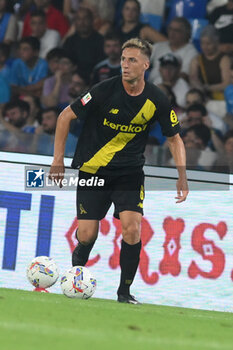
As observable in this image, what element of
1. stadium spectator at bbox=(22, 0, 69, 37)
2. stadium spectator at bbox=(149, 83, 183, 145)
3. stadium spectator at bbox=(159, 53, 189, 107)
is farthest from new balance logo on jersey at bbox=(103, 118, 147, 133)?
stadium spectator at bbox=(22, 0, 69, 37)

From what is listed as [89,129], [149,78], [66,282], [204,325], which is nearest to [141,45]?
[89,129]

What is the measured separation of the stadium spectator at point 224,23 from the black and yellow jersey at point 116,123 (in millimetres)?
4207

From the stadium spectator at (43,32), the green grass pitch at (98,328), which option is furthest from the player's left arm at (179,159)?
the stadium spectator at (43,32)

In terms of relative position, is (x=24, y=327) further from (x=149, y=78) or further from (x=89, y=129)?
(x=149, y=78)

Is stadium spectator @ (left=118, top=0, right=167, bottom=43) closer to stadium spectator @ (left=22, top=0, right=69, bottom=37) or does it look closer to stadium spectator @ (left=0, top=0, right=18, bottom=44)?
stadium spectator @ (left=22, top=0, right=69, bottom=37)

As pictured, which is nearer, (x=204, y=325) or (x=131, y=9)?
(x=204, y=325)

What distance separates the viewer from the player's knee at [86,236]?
677 cm

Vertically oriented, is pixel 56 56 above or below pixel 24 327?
above

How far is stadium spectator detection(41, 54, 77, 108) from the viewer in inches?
417

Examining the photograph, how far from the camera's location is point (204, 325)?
512 centimetres

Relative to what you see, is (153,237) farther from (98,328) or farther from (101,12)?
(101,12)

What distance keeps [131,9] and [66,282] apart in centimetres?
541

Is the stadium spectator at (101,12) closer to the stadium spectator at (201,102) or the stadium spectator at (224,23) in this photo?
the stadium spectator at (224,23)

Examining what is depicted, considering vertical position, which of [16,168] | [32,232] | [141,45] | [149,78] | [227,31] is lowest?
[32,232]
